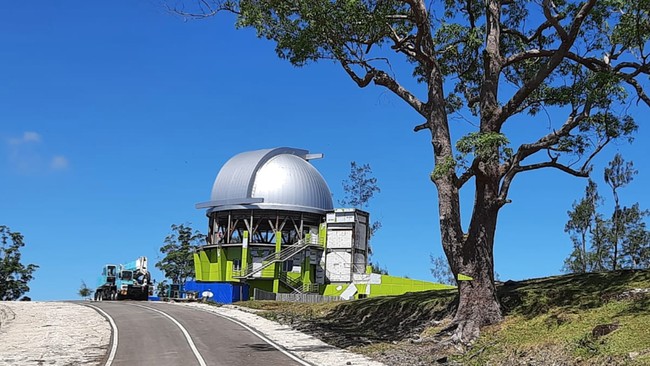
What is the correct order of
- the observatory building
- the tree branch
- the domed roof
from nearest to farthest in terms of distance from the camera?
the tree branch, the observatory building, the domed roof

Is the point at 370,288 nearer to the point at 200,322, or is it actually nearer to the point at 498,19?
the point at 200,322

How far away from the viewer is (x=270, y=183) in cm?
6375

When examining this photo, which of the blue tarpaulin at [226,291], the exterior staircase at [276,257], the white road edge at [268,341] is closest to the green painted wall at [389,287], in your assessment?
the exterior staircase at [276,257]

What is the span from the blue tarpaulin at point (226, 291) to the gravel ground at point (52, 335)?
21.4 m

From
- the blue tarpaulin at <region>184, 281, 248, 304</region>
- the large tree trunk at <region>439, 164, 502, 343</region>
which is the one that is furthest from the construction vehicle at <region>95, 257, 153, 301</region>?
the large tree trunk at <region>439, 164, 502, 343</region>

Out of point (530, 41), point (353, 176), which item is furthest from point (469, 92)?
point (353, 176)

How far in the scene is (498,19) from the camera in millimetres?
24062

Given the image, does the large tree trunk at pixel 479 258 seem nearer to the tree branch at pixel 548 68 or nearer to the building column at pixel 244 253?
the tree branch at pixel 548 68

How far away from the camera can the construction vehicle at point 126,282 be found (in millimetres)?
51875

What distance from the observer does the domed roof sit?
207ft

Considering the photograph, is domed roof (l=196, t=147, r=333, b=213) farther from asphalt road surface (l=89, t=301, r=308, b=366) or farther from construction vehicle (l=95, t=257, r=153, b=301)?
asphalt road surface (l=89, t=301, r=308, b=366)

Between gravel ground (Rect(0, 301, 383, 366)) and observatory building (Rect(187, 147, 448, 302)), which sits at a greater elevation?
observatory building (Rect(187, 147, 448, 302))

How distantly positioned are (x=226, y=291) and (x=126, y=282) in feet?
32.7

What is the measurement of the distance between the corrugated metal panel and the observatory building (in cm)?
10
